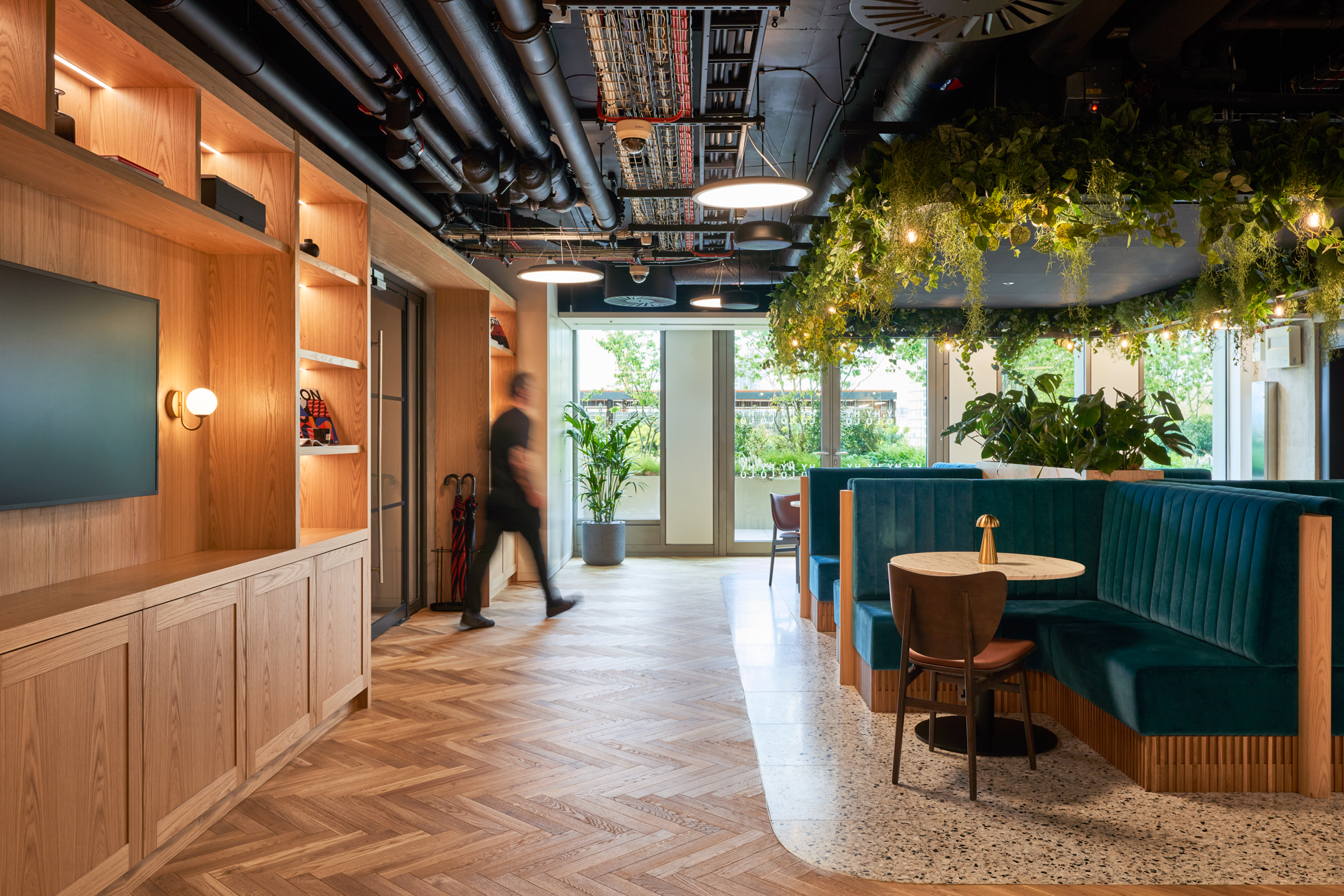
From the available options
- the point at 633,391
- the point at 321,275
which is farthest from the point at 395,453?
the point at 633,391

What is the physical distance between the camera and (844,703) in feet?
14.1

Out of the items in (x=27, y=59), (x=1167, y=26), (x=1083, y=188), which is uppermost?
(x=1167, y=26)

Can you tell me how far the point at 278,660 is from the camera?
3361 millimetres

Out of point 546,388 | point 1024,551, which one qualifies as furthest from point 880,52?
point 546,388

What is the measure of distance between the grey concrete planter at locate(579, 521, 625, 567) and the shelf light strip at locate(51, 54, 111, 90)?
267 inches

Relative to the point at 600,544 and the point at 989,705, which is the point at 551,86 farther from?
the point at 600,544

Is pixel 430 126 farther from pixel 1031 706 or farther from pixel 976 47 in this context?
pixel 1031 706

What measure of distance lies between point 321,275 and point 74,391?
1630 millimetres

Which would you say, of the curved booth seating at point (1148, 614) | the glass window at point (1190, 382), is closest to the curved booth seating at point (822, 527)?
the curved booth seating at point (1148, 614)

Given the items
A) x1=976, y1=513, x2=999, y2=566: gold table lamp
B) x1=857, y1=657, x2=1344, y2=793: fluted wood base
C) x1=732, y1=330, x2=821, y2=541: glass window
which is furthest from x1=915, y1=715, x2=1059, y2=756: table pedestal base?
x1=732, y1=330, x2=821, y2=541: glass window

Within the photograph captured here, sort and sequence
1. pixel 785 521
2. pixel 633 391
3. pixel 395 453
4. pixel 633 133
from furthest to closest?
pixel 633 391 → pixel 785 521 → pixel 395 453 → pixel 633 133

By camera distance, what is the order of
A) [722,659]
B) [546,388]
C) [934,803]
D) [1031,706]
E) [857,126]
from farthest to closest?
[546,388] → [722,659] → [1031,706] → [857,126] → [934,803]

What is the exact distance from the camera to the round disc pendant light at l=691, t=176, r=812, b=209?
399 centimetres

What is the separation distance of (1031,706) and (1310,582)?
148 centimetres
